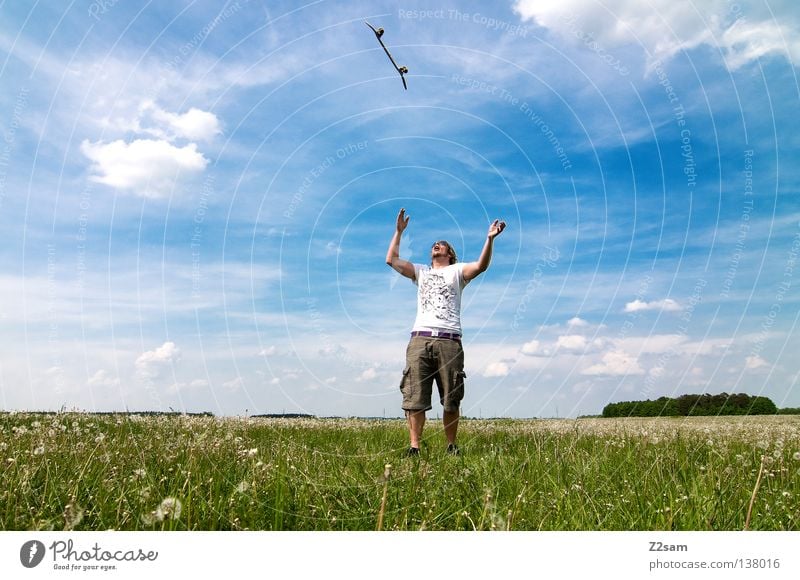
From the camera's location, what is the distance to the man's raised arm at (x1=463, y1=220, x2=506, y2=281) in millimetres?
7929

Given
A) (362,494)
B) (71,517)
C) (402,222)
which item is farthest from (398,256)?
(71,517)

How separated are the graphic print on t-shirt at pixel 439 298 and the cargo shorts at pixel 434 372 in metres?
0.36

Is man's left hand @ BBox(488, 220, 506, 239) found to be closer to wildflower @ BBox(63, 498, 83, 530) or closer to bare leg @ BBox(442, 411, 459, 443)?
bare leg @ BBox(442, 411, 459, 443)

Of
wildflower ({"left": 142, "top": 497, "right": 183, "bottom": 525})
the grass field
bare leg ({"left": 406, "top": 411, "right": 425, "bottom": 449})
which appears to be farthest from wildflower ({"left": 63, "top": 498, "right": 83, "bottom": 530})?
bare leg ({"left": 406, "top": 411, "right": 425, "bottom": 449})

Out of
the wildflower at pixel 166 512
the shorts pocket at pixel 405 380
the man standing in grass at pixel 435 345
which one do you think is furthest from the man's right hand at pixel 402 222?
the wildflower at pixel 166 512

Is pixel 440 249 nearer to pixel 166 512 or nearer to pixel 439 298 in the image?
pixel 439 298

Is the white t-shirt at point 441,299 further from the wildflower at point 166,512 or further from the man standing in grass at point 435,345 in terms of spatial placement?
the wildflower at point 166,512

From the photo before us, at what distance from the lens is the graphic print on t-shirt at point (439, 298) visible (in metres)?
8.91

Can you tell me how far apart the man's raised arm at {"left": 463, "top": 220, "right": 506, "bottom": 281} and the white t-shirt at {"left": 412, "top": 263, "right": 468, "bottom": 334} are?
13cm
